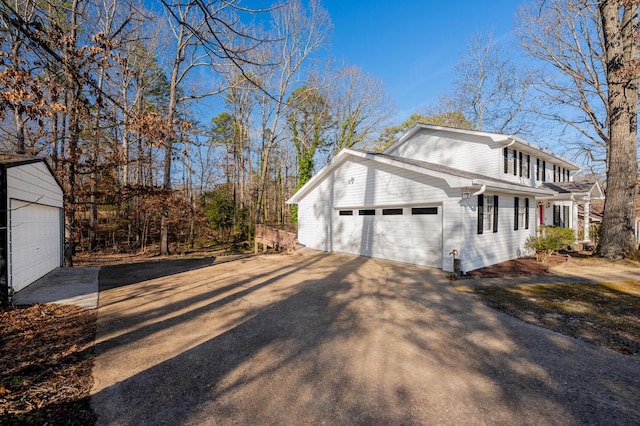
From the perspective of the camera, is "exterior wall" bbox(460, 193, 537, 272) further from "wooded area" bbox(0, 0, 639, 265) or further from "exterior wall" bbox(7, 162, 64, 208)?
"exterior wall" bbox(7, 162, 64, 208)

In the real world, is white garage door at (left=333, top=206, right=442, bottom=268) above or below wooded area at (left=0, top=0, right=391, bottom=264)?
below

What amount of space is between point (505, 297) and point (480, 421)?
4631 millimetres

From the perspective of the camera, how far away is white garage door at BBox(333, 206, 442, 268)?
943 cm

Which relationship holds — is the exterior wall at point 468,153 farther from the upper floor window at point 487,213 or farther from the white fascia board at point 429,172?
the white fascia board at point 429,172

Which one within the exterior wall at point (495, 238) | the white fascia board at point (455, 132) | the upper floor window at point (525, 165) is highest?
the white fascia board at point (455, 132)

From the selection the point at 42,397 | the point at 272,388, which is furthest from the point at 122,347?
the point at 272,388

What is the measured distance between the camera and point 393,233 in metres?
10.7

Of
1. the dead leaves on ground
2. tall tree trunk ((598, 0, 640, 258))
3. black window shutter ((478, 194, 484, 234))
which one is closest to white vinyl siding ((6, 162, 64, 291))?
the dead leaves on ground

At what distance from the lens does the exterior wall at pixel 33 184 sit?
598 centimetres

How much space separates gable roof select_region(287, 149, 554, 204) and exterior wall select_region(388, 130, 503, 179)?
47.3 inches

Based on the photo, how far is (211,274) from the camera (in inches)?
352

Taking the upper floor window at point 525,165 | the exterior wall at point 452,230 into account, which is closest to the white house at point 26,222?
the exterior wall at point 452,230

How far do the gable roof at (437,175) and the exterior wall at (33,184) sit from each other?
31.1 feet

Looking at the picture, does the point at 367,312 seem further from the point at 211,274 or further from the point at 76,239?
the point at 76,239
